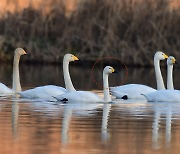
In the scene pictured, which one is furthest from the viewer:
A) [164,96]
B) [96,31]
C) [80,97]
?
[96,31]

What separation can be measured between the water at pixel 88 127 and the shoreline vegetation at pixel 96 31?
1273 cm

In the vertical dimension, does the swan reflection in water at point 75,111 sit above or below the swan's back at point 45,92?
below

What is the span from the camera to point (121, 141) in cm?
1086

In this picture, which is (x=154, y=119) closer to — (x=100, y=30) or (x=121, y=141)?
(x=121, y=141)

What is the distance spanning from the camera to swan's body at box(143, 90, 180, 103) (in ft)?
56.0

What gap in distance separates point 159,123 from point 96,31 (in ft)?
59.1

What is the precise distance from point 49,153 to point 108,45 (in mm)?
20701

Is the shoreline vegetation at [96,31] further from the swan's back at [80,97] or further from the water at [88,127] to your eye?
the swan's back at [80,97]

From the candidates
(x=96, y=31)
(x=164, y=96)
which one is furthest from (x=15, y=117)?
(x=96, y=31)

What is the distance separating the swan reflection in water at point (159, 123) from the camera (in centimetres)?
1094

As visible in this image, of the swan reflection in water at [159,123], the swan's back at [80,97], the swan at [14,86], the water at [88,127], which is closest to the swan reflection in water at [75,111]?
the water at [88,127]

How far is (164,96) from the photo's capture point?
56.3ft

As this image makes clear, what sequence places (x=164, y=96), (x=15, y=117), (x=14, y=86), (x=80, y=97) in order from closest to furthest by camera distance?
1. (x=15, y=117)
2. (x=80, y=97)
3. (x=164, y=96)
4. (x=14, y=86)

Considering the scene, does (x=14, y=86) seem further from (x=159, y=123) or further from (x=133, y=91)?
(x=159, y=123)
